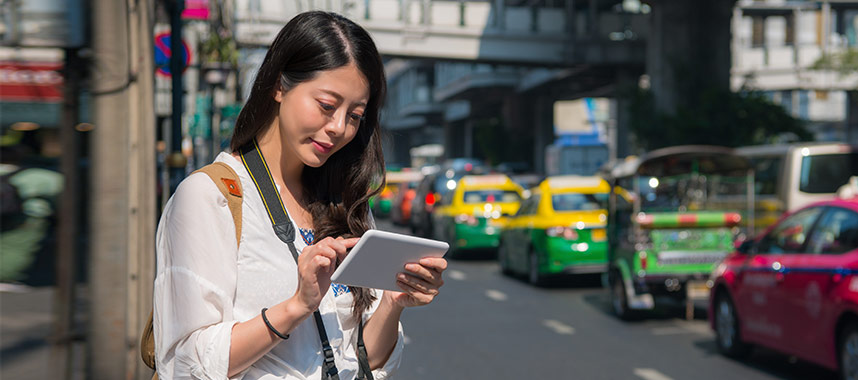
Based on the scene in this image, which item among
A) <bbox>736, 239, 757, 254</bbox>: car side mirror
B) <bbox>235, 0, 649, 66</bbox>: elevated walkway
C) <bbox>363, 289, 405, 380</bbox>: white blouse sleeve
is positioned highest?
<bbox>235, 0, 649, 66</bbox>: elevated walkway

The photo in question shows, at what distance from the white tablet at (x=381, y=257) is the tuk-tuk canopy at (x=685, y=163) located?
10509 millimetres

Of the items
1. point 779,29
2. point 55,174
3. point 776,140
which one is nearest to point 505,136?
point 779,29

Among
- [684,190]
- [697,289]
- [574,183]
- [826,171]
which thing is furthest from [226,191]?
[574,183]

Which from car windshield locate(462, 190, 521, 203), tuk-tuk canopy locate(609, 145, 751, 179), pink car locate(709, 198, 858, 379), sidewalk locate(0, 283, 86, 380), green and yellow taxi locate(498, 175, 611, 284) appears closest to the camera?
pink car locate(709, 198, 858, 379)

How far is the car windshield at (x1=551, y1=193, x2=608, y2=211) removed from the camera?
16.1 metres

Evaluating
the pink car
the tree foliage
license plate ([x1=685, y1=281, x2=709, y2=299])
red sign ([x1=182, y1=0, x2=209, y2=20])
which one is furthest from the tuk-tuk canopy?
the tree foliage

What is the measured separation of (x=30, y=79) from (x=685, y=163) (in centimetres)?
849

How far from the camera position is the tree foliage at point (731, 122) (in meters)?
30.3

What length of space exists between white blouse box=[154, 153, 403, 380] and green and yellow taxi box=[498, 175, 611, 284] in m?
13.0

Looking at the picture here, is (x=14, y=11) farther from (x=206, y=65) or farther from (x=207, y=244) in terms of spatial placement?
(x=206, y=65)

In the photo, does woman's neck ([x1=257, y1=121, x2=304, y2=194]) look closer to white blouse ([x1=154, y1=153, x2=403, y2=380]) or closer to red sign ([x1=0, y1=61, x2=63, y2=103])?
white blouse ([x1=154, y1=153, x2=403, y2=380])

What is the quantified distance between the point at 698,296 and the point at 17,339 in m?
7.15

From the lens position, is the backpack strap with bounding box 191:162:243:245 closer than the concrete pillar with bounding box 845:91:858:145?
Yes

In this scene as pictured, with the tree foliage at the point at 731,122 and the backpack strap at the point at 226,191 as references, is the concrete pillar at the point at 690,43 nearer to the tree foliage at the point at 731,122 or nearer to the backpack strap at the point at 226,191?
the tree foliage at the point at 731,122
